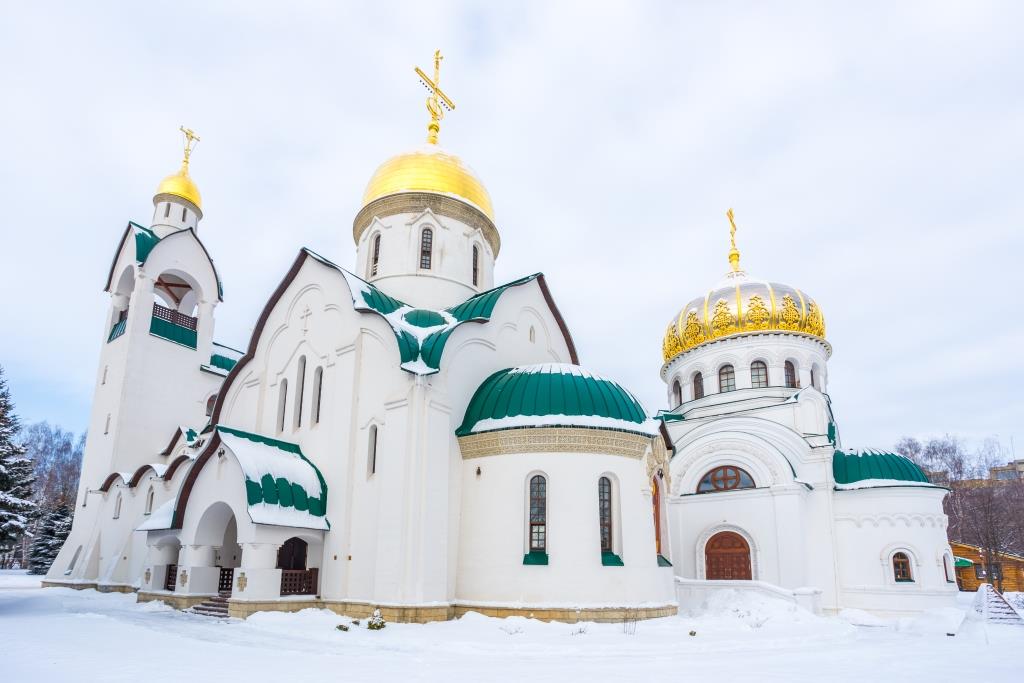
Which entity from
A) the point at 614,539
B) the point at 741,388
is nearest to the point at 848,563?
the point at 741,388

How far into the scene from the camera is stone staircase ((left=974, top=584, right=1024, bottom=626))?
49.1ft

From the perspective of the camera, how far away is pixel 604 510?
14070 millimetres

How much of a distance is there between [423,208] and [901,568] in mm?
17057

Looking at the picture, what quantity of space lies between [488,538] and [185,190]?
2128cm

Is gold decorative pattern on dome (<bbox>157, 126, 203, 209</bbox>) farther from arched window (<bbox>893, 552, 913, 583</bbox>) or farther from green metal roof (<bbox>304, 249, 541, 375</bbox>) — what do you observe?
arched window (<bbox>893, 552, 913, 583</bbox>)

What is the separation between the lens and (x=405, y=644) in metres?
10.1

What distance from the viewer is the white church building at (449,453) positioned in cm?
1345

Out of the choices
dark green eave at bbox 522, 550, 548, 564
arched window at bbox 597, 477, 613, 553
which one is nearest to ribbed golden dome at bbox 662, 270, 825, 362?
Result: arched window at bbox 597, 477, 613, 553

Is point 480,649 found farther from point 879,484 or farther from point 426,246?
point 879,484

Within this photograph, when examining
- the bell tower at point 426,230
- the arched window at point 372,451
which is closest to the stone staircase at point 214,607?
the arched window at point 372,451

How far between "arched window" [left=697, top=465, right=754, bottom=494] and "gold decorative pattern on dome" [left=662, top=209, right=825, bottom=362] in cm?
514

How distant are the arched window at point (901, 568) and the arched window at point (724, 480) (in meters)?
4.23

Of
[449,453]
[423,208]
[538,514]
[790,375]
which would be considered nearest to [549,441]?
[538,514]

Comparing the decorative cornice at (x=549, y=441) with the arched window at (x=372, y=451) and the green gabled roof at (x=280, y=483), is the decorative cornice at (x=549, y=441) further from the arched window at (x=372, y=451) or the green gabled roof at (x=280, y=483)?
the green gabled roof at (x=280, y=483)
